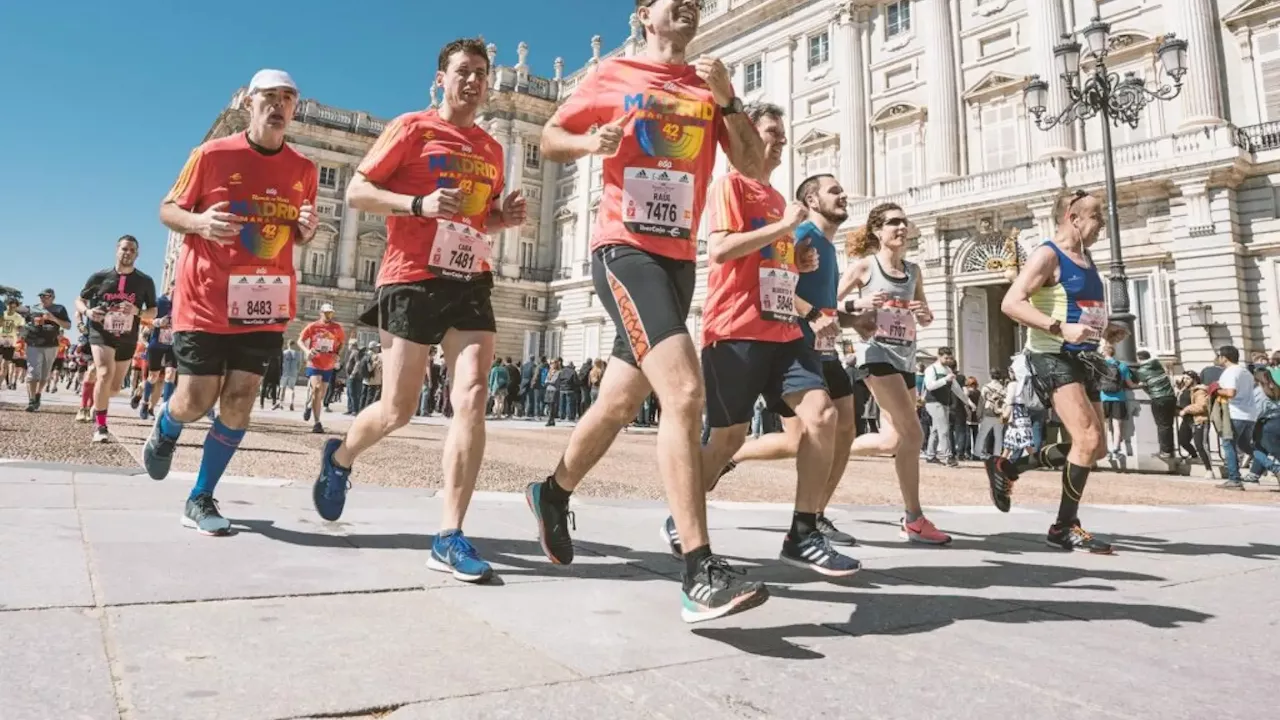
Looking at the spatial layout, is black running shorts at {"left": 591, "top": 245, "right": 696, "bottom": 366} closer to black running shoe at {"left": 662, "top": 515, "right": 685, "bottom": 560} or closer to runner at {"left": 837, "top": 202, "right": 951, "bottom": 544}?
black running shoe at {"left": 662, "top": 515, "right": 685, "bottom": 560}

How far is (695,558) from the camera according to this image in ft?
6.43

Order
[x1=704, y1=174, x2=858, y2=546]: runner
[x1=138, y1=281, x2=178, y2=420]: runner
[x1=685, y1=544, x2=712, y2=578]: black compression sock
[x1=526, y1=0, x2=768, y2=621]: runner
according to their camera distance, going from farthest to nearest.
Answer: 1. [x1=138, y1=281, x2=178, y2=420]: runner
2. [x1=704, y1=174, x2=858, y2=546]: runner
3. [x1=526, y1=0, x2=768, y2=621]: runner
4. [x1=685, y1=544, x2=712, y2=578]: black compression sock

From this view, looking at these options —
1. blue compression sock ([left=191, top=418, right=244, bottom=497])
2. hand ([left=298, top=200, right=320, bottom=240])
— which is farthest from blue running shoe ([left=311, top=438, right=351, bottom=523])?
hand ([left=298, top=200, right=320, bottom=240])

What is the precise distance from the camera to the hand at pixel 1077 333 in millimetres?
3510

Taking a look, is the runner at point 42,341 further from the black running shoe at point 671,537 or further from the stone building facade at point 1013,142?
the stone building facade at point 1013,142

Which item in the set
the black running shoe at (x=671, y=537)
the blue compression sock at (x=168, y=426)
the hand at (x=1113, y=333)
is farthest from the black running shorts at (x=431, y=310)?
the hand at (x=1113, y=333)

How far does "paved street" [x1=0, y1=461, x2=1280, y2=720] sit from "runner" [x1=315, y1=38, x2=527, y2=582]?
409 mm

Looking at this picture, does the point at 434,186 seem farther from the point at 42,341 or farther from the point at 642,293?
the point at 42,341

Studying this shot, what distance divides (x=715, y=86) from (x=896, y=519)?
3280 mm

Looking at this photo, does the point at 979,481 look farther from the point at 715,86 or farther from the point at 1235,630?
the point at 715,86

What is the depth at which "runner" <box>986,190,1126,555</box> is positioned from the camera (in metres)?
3.75

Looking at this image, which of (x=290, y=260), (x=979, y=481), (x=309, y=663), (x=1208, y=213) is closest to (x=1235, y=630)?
(x=309, y=663)

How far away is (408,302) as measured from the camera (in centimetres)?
288

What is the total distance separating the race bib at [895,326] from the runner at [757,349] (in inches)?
33.0
